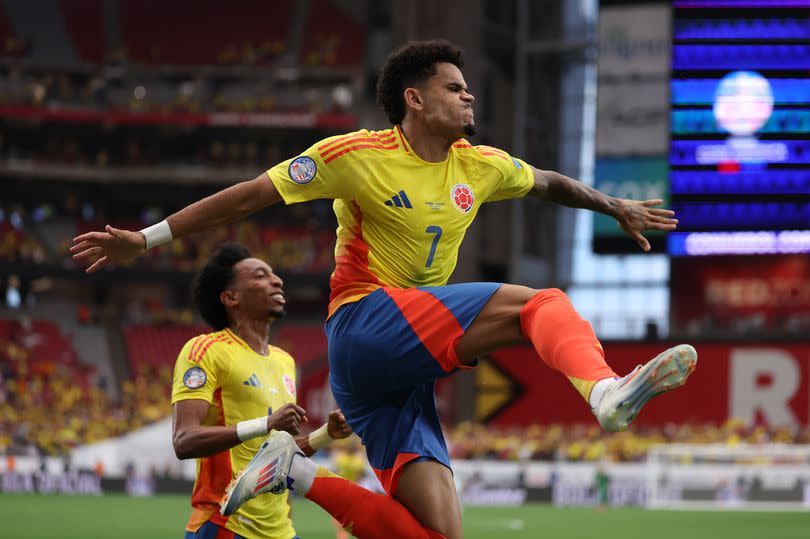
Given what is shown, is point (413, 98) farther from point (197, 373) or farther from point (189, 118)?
point (189, 118)

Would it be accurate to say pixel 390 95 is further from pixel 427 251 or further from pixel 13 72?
pixel 13 72

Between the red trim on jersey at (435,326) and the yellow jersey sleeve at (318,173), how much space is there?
596mm

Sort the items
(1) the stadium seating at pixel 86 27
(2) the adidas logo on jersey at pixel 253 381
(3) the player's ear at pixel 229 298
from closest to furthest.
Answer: (2) the adidas logo on jersey at pixel 253 381, (3) the player's ear at pixel 229 298, (1) the stadium seating at pixel 86 27

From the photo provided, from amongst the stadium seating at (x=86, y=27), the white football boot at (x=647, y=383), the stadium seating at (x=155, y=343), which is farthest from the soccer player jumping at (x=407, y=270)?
the stadium seating at (x=86, y=27)

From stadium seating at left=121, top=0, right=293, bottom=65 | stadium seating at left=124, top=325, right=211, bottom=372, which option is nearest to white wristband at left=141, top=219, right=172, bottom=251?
stadium seating at left=124, top=325, right=211, bottom=372

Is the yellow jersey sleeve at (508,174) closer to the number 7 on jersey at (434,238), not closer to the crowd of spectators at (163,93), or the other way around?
the number 7 on jersey at (434,238)

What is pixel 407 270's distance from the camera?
17.3 feet

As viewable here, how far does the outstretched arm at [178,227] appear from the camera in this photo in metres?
4.88

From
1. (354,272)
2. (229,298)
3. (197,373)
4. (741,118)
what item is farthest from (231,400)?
(741,118)

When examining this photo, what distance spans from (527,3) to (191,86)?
12.2 meters

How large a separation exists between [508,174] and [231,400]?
2024 millimetres

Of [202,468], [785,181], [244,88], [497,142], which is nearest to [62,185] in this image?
[244,88]

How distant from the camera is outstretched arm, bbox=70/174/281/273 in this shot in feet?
16.0

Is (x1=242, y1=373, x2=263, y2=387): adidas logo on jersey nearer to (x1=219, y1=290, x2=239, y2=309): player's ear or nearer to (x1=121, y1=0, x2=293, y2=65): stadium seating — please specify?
(x1=219, y1=290, x2=239, y2=309): player's ear
